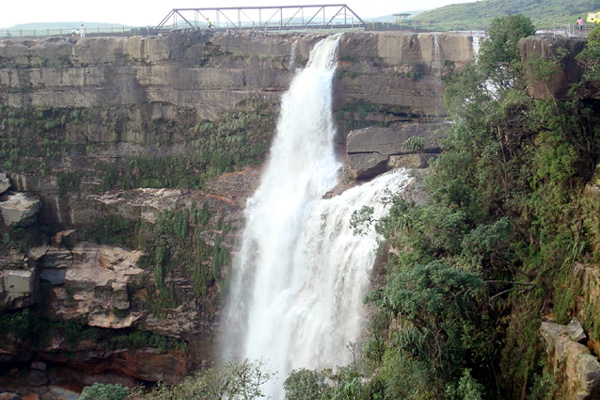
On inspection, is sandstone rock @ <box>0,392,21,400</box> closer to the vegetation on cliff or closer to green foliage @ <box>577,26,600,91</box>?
the vegetation on cliff

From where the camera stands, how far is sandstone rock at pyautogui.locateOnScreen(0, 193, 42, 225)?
30.0 metres

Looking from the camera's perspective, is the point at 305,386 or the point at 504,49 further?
→ the point at 504,49

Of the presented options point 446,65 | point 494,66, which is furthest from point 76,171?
point 494,66

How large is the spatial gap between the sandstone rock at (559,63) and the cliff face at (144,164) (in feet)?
34.5

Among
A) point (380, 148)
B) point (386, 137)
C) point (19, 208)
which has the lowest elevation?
point (19, 208)

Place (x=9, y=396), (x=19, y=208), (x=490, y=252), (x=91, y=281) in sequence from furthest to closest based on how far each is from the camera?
(x=19, y=208), (x=91, y=281), (x=9, y=396), (x=490, y=252)

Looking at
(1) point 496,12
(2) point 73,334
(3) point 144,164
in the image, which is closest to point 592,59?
(3) point 144,164

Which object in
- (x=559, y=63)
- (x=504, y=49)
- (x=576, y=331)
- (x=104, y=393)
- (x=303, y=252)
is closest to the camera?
(x=576, y=331)

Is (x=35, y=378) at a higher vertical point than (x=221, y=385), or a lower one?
lower

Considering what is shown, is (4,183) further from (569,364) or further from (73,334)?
(569,364)

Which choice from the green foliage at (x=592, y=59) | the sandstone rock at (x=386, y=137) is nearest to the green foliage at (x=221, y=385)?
the sandstone rock at (x=386, y=137)

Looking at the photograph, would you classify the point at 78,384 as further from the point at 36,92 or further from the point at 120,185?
the point at 36,92

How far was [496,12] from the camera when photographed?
46312 mm

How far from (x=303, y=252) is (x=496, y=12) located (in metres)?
28.9
